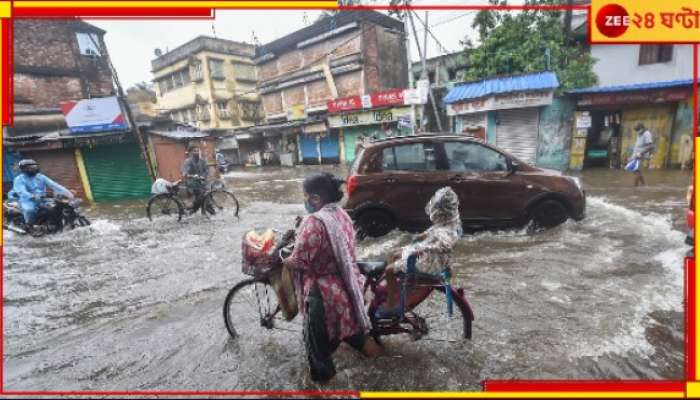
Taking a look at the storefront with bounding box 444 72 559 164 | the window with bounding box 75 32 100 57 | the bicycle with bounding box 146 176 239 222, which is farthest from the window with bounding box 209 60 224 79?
the bicycle with bounding box 146 176 239 222

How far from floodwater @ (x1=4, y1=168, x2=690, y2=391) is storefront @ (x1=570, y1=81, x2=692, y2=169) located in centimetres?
790

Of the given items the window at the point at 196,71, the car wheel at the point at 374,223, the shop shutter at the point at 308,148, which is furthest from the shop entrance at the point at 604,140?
the window at the point at 196,71

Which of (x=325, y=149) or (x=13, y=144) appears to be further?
(x=325, y=149)

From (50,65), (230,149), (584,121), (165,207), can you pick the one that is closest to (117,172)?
(165,207)

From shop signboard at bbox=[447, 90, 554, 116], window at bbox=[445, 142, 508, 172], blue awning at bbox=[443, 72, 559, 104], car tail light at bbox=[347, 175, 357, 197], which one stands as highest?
blue awning at bbox=[443, 72, 559, 104]

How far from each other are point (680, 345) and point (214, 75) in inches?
1323

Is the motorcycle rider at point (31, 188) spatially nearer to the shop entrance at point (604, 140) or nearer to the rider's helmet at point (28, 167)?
the rider's helmet at point (28, 167)

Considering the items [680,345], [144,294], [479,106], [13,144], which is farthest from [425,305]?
[13,144]

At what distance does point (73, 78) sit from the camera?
18734mm

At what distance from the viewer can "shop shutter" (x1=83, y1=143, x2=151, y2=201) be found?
13.7 meters

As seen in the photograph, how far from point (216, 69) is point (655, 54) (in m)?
30.3

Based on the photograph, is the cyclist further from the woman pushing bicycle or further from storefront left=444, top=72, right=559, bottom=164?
storefront left=444, top=72, right=559, bottom=164

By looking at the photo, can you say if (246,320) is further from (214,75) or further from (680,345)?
(214,75)

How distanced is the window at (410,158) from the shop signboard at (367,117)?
13932 mm
